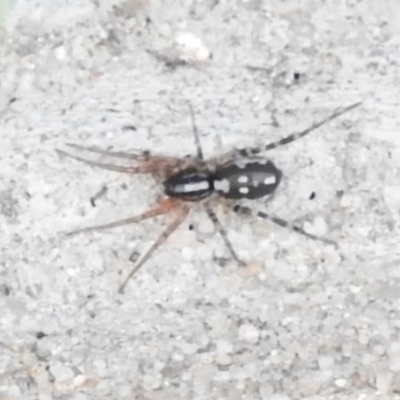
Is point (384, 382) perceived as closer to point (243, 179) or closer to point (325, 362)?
point (325, 362)

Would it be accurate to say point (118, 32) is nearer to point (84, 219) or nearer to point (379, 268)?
point (84, 219)

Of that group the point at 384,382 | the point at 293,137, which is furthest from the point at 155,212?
the point at 384,382

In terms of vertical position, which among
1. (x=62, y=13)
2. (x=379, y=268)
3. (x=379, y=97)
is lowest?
(x=379, y=268)

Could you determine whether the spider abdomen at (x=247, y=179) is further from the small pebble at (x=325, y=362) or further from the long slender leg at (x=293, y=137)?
the small pebble at (x=325, y=362)

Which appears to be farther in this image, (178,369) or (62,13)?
(178,369)

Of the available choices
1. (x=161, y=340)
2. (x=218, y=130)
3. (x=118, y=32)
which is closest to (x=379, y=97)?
(x=218, y=130)

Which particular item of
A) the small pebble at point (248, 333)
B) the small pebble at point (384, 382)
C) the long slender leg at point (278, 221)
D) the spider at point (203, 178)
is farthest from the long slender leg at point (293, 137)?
the small pebble at point (384, 382)
